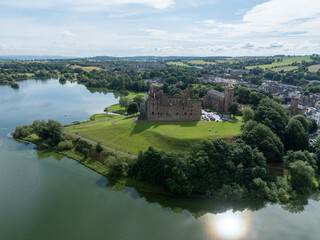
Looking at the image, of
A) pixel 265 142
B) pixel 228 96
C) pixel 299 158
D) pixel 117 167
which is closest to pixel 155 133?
pixel 117 167

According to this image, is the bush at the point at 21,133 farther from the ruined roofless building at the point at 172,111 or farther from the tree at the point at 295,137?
the tree at the point at 295,137

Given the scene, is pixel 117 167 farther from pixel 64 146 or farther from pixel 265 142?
pixel 265 142

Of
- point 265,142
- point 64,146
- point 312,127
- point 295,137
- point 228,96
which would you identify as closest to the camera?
point 265,142

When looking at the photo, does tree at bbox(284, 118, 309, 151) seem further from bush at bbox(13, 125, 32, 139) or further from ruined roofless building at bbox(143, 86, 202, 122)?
bush at bbox(13, 125, 32, 139)

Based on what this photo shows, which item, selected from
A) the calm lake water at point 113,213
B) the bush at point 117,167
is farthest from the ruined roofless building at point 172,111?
the calm lake water at point 113,213

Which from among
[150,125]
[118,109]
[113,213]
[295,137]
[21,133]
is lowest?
[113,213]

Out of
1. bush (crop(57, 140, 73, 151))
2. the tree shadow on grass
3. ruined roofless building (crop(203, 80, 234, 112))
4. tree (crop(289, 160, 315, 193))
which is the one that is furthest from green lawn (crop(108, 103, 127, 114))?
tree (crop(289, 160, 315, 193))
